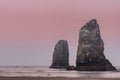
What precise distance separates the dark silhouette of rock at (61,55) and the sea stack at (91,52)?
15.3 meters

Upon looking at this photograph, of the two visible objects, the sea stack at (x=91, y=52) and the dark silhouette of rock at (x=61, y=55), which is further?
the dark silhouette of rock at (x=61, y=55)

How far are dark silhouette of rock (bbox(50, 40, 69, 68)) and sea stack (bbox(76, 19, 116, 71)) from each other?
1533cm

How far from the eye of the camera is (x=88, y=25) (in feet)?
529

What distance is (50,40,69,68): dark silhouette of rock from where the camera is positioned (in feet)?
552

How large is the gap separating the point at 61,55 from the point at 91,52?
2359cm

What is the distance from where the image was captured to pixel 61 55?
564 ft

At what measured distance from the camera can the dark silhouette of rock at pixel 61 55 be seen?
552 ft

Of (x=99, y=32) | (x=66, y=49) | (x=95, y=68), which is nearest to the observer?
(x=95, y=68)

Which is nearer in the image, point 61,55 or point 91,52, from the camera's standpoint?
point 91,52

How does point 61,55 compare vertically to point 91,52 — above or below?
above

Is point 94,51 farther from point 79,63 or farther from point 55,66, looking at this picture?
point 55,66

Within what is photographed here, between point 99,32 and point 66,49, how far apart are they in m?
21.9

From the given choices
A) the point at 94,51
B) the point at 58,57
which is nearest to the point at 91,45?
the point at 94,51

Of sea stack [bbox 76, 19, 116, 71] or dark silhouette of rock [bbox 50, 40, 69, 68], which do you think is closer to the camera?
sea stack [bbox 76, 19, 116, 71]
